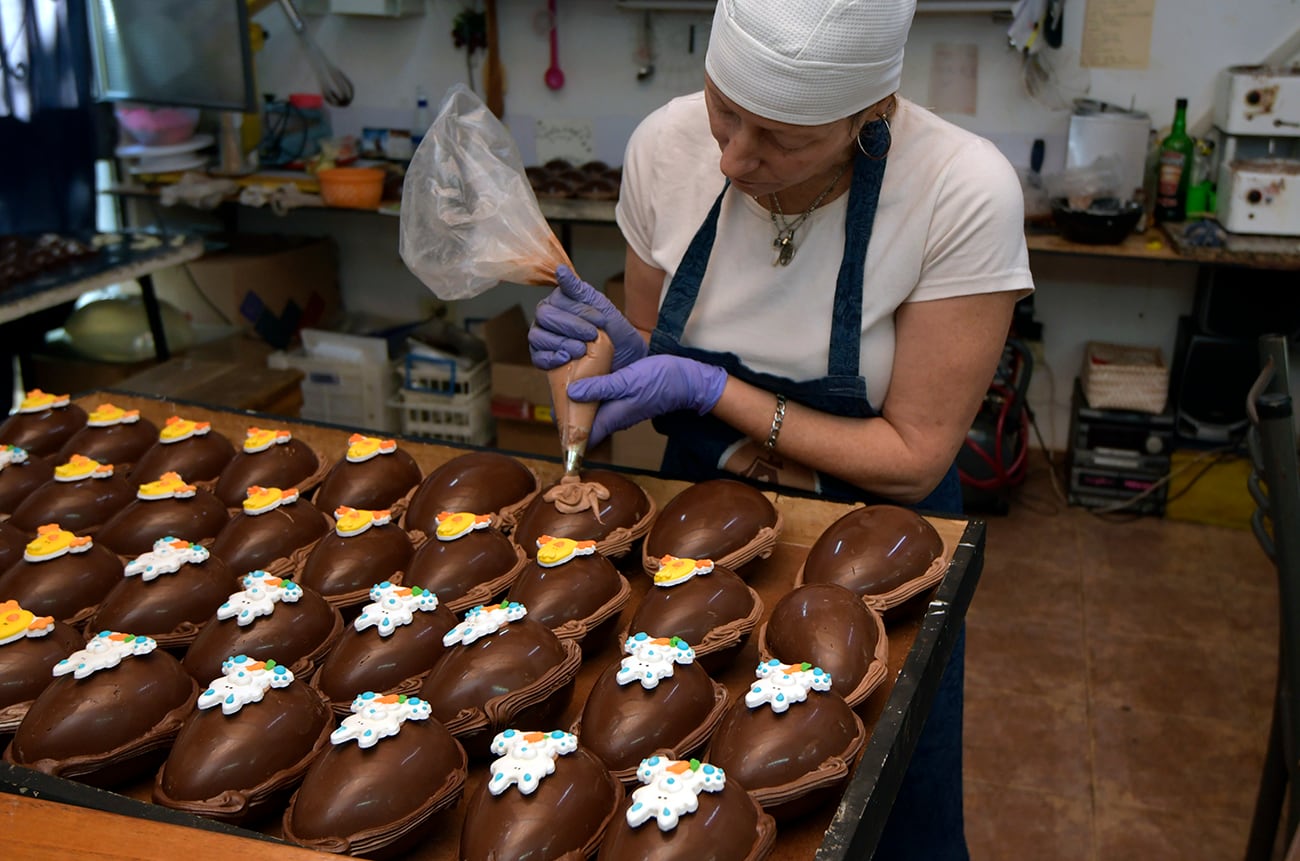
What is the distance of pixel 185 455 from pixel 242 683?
0.76 m

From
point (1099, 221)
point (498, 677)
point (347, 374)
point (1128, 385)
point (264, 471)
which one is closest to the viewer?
point (498, 677)

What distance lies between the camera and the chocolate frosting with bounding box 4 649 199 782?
1.25m

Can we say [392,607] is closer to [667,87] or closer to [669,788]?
[669,788]

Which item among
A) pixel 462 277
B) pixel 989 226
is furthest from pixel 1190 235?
pixel 462 277

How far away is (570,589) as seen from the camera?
1492 mm

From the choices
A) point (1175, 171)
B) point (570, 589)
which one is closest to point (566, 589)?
point (570, 589)

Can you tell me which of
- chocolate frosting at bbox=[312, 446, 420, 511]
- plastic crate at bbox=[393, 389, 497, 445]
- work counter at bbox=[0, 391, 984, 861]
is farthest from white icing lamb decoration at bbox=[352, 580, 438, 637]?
plastic crate at bbox=[393, 389, 497, 445]

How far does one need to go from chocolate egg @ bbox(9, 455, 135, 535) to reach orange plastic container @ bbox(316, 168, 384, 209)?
8.28 ft

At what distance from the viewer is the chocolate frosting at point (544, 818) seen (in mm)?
1108

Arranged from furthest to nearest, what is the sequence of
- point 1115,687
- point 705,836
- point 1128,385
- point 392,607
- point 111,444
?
point 1128,385 < point 1115,687 < point 111,444 < point 392,607 < point 705,836

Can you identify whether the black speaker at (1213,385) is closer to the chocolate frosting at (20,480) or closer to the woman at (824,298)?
the woman at (824,298)

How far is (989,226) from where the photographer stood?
5.34 feet

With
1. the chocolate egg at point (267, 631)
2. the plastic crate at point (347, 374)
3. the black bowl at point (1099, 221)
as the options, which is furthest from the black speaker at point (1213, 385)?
the chocolate egg at point (267, 631)

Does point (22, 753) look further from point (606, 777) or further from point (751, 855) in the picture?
point (751, 855)
